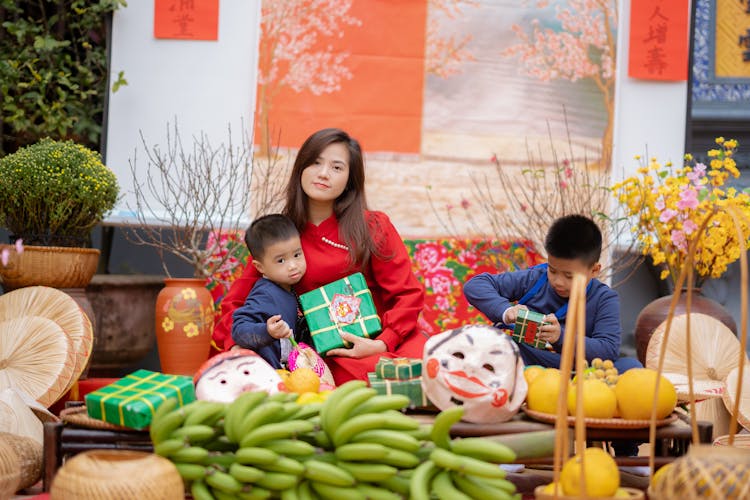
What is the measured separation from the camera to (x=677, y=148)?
507 cm

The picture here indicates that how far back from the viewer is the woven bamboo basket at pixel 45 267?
380 cm

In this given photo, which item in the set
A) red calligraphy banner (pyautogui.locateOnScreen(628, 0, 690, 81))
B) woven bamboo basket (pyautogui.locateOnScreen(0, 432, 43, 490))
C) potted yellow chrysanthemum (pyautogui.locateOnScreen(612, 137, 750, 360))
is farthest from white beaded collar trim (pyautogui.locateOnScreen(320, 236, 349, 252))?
red calligraphy banner (pyautogui.locateOnScreen(628, 0, 690, 81))

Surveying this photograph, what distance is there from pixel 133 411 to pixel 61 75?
3435 millimetres

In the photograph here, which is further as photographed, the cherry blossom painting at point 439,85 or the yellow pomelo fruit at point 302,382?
the cherry blossom painting at point 439,85

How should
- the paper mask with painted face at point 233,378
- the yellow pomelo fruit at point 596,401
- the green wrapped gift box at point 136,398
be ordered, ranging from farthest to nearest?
1. the paper mask with painted face at point 233,378
2. the yellow pomelo fruit at point 596,401
3. the green wrapped gift box at point 136,398

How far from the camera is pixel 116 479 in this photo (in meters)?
1.81

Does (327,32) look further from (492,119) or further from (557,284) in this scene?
(557,284)

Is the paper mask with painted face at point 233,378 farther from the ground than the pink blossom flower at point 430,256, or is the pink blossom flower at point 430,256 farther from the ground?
the pink blossom flower at point 430,256

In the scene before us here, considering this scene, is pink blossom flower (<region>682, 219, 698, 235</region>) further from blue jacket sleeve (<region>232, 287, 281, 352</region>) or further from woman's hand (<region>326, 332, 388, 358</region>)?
blue jacket sleeve (<region>232, 287, 281, 352</region>)

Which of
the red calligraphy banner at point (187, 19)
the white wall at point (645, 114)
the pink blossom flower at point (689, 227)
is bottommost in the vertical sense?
the pink blossom flower at point (689, 227)

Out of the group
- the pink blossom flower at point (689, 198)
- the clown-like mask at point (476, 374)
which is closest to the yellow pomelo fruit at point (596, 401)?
the clown-like mask at point (476, 374)

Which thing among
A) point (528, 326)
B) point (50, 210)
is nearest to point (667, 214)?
point (528, 326)

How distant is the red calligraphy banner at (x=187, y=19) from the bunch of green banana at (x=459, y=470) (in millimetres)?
3559

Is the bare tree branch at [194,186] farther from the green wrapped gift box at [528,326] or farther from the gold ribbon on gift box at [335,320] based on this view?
the green wrapped gift box at [528,326]
